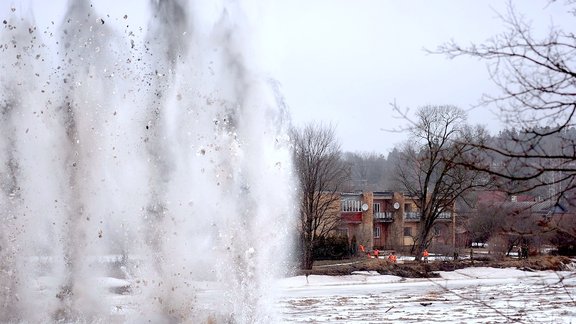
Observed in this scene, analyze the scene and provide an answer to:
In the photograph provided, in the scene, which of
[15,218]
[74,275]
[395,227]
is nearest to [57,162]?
[15,218]

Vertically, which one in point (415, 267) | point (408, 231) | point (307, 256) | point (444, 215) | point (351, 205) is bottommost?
point (415, 267)

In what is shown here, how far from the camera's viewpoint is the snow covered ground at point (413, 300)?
17109mm

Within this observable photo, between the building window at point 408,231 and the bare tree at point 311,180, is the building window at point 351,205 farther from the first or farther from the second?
the bare tree at point 311,180

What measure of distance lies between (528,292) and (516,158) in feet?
67.2

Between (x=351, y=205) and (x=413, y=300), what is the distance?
133 ft

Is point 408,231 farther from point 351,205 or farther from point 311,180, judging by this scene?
point 311,180

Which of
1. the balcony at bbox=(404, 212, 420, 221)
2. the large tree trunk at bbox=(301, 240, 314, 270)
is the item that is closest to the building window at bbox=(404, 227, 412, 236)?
the balcony at bbox=(404, 212, 420, 221)

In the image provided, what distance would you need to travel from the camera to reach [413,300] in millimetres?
22031

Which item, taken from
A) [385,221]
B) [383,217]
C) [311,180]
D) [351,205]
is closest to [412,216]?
[385,221]

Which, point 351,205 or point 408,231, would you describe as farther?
point 408,231

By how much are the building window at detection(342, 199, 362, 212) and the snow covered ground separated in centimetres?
2908

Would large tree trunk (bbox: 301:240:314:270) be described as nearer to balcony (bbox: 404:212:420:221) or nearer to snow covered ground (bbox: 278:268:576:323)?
snow covered ground (bbox: 278:268:576:323)

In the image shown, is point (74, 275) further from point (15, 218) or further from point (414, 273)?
point (414, 273)

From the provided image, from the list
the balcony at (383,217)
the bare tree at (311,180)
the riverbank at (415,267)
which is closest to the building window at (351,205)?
the balcony at (383,217)
